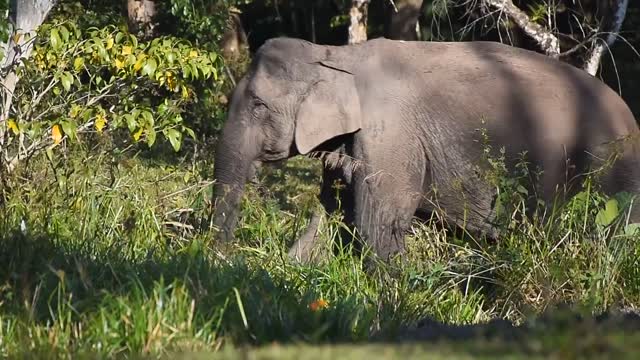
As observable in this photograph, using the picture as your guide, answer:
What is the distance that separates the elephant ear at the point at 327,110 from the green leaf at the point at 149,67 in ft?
3.89

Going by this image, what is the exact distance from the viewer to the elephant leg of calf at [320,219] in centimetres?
916

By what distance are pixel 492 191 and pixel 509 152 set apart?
1.06 feet

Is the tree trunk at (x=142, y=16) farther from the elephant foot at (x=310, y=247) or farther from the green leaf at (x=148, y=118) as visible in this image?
the elephant foot at (x=310, y=247)

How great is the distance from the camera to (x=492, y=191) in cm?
995

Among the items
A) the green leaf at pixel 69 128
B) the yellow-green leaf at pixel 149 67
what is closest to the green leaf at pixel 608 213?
the yellow-green leaf at pixel 149 67

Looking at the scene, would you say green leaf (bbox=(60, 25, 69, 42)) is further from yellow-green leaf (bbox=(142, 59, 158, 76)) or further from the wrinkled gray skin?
the wrinkled gray skin

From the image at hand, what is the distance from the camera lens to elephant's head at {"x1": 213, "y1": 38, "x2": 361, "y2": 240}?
387 inches

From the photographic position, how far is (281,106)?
994 cm

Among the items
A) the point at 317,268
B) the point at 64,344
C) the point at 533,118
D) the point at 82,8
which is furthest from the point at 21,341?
the point at 82,8

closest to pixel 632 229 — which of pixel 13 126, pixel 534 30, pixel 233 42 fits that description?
pixel 13 126

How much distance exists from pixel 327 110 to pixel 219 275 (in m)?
2.97

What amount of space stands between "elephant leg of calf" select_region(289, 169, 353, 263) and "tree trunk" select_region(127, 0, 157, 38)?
714cm

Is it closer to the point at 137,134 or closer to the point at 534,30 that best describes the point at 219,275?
the point at 137,134

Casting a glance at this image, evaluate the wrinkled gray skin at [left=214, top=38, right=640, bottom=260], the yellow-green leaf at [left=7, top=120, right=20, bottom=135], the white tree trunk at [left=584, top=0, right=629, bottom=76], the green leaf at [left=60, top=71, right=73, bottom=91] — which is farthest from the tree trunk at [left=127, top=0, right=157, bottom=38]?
the yellow-green leaf at [left=7, top=120, right=20, bottom=135]
